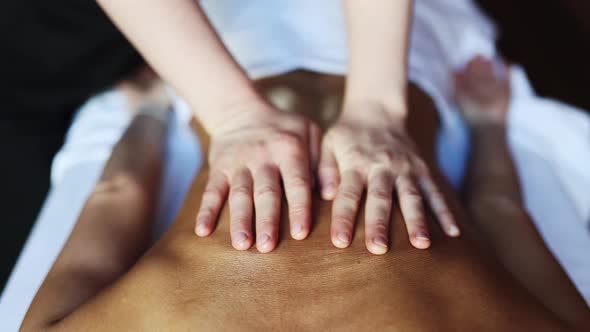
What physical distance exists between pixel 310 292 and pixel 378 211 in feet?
0.56

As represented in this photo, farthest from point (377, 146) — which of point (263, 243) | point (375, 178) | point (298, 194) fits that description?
point (263, 243)

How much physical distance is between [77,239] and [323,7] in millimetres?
721

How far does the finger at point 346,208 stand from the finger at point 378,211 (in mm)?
18

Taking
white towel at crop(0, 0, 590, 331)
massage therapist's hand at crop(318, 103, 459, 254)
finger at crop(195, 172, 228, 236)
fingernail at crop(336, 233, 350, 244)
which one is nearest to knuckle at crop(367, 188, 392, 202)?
massage therapist's hand at crop(318, 103, 459, 254)

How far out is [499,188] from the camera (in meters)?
1.04

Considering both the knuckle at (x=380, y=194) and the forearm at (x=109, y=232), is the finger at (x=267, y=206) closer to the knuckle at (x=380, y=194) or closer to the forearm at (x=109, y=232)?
the knuckle at (x=380, y=194)

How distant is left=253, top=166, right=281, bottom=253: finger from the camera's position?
68 centimetres

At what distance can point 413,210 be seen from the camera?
2.43 feet

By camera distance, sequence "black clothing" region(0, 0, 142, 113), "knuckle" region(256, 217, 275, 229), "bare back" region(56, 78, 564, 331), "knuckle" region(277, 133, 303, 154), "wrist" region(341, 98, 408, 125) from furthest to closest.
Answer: "black clothing" region(0, 0, 142, 113) < "wrist" region(341, 98, 408, 125) < "knuckle" region(277, 133, 303, 154) < "knuckle" region(256, 217, 275, 229) < "bare back" region(56, 78, 564, 331)

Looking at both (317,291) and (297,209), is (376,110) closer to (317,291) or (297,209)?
(297,209)

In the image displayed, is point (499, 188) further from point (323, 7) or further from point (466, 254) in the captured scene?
point (323, 7)

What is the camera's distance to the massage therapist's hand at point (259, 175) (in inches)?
27.6

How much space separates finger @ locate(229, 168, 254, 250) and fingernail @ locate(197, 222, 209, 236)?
1.4 inches

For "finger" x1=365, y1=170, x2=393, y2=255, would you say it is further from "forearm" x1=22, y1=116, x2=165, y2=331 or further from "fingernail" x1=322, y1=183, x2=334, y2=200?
"forearm" x1=22, y1=116, x2=165, y2=331
